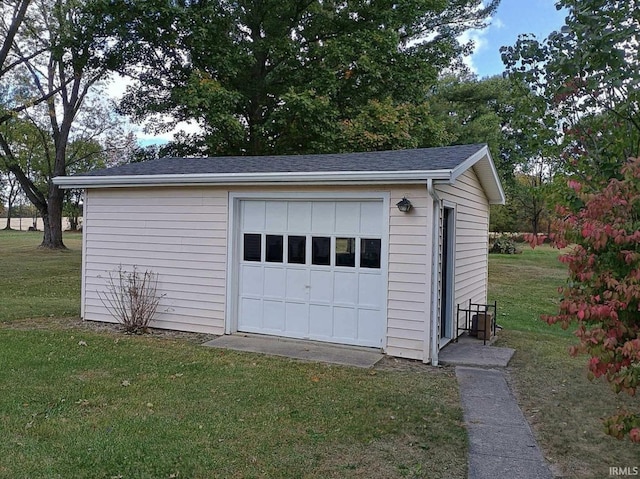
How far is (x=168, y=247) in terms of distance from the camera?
800 cm

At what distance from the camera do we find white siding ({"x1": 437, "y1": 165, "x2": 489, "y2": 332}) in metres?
7.65

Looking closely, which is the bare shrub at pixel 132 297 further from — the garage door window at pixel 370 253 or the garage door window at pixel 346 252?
the garage door window at pixel 370 253

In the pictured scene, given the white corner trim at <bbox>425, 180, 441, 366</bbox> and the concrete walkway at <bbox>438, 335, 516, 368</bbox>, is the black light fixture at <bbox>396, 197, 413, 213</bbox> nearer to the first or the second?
the white corner trim at <bbox>425, 180, 441, 366</bbox>

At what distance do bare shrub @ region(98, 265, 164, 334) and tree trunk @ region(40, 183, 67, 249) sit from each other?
17.8 meters

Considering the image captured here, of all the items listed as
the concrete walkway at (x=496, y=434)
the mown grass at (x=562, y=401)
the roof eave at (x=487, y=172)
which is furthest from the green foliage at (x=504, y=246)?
the concrete walkway at (x=496, y=434)

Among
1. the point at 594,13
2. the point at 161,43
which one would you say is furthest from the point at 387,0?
the point at 594,13

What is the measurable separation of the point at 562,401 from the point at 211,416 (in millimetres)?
3392

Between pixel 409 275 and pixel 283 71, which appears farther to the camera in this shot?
pixel 283 71

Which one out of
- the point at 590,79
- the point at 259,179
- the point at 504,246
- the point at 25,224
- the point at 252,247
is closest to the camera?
the point at 590,79

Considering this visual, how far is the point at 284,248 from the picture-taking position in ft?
24.2

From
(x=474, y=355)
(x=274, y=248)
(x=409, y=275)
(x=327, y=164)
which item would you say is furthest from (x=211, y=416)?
(x=327, y=164)

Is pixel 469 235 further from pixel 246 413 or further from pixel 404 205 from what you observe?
pixel 246 413

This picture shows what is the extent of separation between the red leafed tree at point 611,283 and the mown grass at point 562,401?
43.9 inches

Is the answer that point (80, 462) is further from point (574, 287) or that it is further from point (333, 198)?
point (333, 198)
